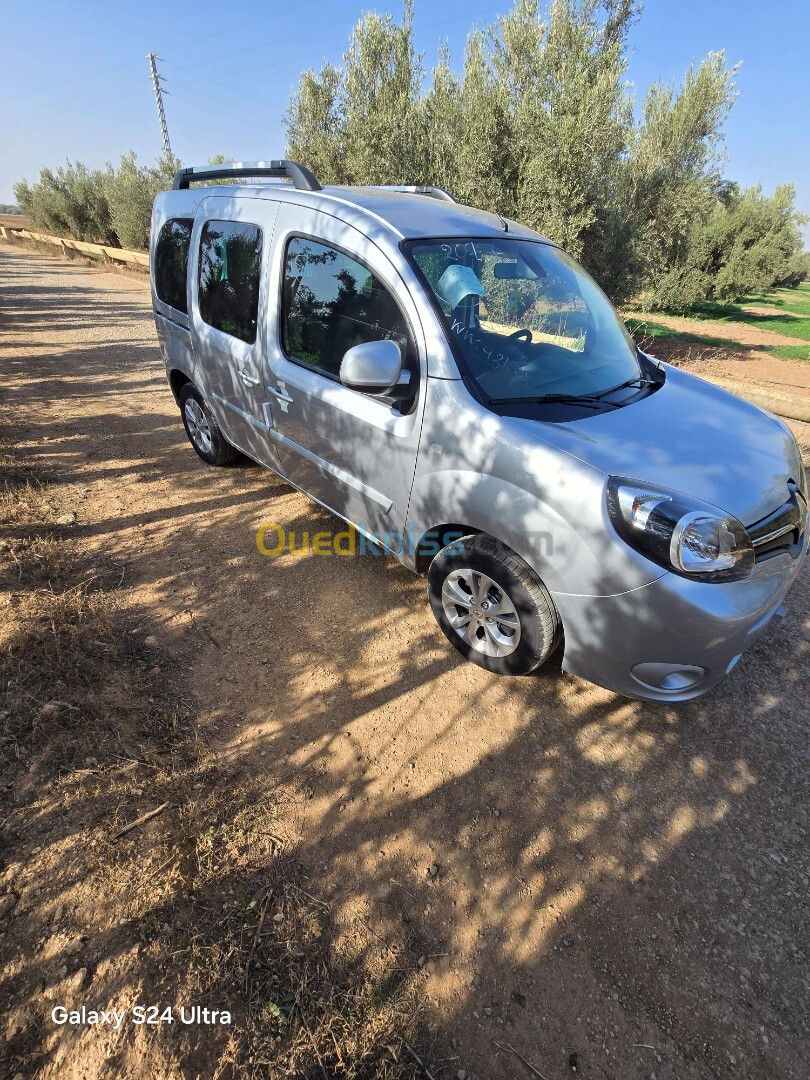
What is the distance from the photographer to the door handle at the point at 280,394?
3014 mm

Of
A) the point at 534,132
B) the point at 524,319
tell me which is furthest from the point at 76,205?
the point at 524,319

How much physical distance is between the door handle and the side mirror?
888 mm

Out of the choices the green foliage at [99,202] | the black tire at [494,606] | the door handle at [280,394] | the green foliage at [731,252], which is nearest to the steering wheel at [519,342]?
the black tire at [494,606]

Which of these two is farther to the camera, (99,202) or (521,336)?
(99,202)

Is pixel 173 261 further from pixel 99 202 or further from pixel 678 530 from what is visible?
pixel 99 202

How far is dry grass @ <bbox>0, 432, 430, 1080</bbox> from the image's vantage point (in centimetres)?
141

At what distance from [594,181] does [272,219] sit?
7845 mm

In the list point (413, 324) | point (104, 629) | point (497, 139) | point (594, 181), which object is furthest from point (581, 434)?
point (497, 139)

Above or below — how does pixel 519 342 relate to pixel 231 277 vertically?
below

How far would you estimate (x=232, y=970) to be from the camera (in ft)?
5.02

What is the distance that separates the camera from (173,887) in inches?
67.4

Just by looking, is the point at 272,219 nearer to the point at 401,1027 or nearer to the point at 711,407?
the point at 711,407

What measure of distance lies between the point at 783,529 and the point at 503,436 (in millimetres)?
1194

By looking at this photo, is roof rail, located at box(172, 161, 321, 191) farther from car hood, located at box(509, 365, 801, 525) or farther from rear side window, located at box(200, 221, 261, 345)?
car hood, located at box(509, 365, 801, 525)
